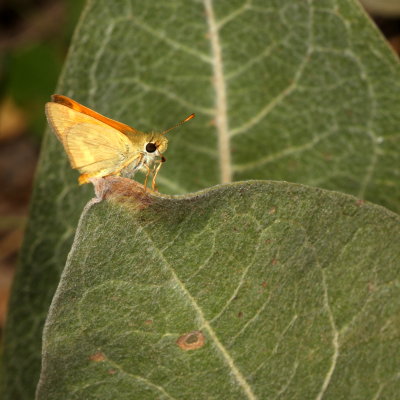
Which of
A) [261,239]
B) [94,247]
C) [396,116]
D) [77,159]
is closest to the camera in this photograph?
[94,247]

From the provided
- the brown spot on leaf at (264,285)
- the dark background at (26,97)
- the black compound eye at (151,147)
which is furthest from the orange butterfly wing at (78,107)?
the dark background at (26,97)

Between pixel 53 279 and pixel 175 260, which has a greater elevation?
pixel 175 260

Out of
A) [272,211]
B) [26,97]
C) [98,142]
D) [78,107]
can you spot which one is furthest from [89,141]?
[26,97]

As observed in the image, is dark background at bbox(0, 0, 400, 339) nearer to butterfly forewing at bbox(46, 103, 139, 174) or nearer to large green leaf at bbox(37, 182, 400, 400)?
butterfly forewing at bbox(46, 103, 139, 174)

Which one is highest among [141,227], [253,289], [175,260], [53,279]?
[141,227]

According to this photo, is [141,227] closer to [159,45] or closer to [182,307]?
[182,307]

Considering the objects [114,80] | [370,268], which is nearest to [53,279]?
[114,80]

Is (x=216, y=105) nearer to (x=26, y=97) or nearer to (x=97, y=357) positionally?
(x=97, y=357)

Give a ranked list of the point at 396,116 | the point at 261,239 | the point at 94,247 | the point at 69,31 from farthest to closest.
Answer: the point at 69,31 < the point at 396,116 < the point at 261,239 < the point at 94,247
